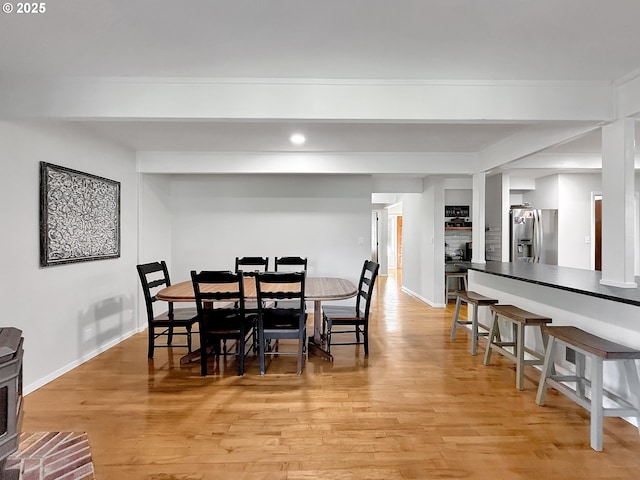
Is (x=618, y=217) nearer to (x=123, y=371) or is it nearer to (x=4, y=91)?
(x=123, y=371)

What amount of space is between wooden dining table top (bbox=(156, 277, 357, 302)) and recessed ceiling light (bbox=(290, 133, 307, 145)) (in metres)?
1.58

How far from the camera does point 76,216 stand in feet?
10.9

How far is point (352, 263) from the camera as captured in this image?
18.2 feet

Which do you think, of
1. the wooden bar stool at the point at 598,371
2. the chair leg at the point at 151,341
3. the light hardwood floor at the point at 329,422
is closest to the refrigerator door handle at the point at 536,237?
the light hardwood floor at the point at 329,422

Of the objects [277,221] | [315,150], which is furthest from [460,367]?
[277,221]

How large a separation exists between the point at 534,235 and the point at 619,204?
346cm

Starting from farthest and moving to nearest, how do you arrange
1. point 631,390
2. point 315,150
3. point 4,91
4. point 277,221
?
point 277,221, point 315,150, point 4,91, point 631,390

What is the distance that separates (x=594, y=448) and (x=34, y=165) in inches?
174

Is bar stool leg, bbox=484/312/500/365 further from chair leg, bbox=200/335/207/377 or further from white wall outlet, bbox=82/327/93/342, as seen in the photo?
white wall outlet, bbox=82/327/93/342

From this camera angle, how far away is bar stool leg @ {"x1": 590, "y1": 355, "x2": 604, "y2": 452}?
81.0 inches

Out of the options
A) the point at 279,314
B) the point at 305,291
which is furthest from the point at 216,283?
the point at 305,291

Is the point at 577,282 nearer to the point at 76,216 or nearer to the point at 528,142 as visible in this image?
the point at 528,142

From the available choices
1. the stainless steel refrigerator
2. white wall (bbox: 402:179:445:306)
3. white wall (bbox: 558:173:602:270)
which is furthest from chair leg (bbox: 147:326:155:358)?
white wall (bbox: 558:173:602:270)

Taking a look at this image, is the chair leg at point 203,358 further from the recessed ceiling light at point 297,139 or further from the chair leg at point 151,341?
the recessed ceiling light at point 297,139
